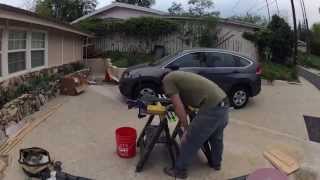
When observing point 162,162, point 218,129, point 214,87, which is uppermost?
point 214,87

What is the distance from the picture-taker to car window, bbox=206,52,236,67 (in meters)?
12.8

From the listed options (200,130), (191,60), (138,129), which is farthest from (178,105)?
(191,60)

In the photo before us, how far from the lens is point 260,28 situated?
83.8ft

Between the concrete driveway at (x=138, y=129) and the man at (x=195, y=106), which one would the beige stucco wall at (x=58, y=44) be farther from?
the man at (x=195, y=106)

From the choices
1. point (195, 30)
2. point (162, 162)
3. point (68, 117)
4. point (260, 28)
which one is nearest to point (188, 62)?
point (68, 117)

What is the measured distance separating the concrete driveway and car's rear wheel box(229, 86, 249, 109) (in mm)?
381

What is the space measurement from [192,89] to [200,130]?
1.99 feet

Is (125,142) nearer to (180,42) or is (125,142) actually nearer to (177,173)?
(177,173)

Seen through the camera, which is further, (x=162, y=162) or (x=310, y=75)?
(x=310, y=75)

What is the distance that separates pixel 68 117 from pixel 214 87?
5.11 metres

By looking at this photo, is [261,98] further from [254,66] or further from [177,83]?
[177,83]

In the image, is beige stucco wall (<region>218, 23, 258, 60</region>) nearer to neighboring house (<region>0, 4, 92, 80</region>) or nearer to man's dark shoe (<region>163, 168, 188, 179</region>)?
neighboring house (<region>0, 4, 92, 80</region>)

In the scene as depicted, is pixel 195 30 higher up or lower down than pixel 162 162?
higher up

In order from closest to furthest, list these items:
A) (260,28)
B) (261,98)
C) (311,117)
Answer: (311,117)
(261,98)
(260,28)
